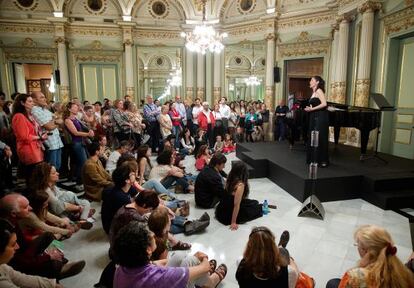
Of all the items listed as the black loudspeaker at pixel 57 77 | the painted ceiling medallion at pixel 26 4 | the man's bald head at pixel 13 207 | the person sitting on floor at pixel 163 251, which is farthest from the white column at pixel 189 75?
the person sitting on floor at pixel 163 251

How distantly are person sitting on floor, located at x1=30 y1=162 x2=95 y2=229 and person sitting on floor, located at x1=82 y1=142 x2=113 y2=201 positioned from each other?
1.50 ft

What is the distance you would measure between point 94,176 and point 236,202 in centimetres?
211

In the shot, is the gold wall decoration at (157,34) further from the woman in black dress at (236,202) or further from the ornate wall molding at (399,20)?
the woman in black dress at (236,202)

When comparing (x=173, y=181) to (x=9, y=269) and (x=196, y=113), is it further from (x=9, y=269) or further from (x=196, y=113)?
(x=196, y=113)

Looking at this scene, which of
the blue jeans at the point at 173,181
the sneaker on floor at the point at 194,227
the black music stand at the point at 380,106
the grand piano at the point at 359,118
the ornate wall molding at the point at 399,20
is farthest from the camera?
the ornate wall molding at the point at 399,20

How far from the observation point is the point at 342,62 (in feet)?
26.7

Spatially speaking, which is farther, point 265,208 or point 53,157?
point 53,157

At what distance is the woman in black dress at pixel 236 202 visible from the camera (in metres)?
3.58

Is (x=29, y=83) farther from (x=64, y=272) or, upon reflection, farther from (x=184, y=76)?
(x=64, y=272)

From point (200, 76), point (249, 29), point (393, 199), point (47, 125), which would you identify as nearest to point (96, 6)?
point (200, 76)

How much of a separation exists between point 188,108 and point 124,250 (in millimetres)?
7861

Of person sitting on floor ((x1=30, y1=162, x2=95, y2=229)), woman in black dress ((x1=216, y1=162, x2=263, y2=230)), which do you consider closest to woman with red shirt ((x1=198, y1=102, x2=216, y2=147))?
woman in black dress ((x1=216, y1=162, x2=263, y2=230))

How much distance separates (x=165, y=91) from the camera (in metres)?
11.9

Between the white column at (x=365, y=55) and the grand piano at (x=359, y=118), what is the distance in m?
1.93
